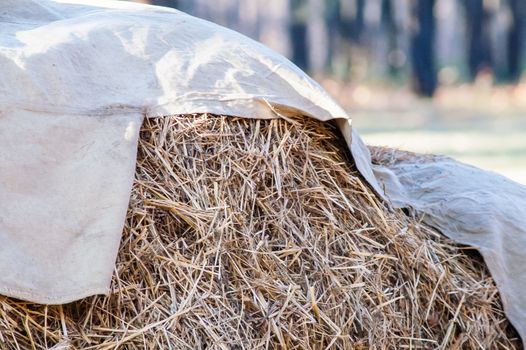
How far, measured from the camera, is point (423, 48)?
961 inches

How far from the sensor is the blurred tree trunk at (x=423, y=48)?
24.2m

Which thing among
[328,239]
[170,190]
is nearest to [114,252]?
[170,190]

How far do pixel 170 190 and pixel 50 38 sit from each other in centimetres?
78

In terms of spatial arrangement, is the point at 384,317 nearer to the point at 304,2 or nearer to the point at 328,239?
the point at 328,239

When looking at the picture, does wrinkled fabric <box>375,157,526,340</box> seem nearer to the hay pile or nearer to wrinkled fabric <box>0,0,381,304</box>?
the hay pile

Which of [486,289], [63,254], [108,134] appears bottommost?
[486,289]

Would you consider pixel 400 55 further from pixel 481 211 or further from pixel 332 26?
pixel 481 211

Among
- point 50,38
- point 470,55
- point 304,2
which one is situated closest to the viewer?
point 50,38

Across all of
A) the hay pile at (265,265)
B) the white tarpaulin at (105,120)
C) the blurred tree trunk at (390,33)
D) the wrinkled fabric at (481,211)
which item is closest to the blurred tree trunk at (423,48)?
the blurred tree trunk at (390,33)

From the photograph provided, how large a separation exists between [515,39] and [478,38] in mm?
1230

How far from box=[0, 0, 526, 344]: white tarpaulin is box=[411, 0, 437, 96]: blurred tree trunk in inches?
794

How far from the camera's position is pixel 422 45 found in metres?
24.5

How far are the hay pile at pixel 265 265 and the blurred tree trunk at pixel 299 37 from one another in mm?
24244

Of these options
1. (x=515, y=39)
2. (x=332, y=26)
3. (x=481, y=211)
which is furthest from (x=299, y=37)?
(x=481, y=211)
